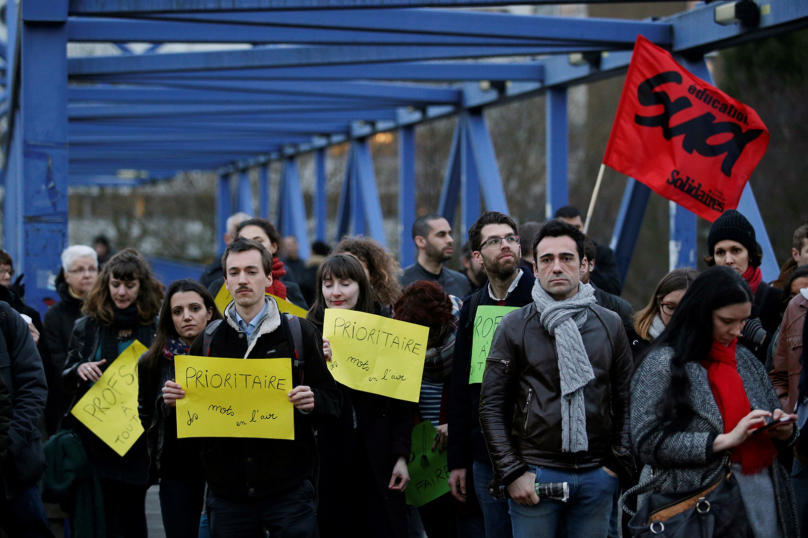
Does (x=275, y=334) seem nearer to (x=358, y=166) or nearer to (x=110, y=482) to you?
(x=110, y=482)

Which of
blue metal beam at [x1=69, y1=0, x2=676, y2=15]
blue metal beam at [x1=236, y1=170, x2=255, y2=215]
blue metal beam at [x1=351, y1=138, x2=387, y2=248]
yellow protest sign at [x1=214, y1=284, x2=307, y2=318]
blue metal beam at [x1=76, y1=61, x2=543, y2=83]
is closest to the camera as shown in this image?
yellow protest sign at [x1=214, y1=284, x2=307, y2=318]

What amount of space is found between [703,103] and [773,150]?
17355 mm

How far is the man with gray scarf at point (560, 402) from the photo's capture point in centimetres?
362

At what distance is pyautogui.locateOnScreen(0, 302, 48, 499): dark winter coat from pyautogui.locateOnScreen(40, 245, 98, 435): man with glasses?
155 cm

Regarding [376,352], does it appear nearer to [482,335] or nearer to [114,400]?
[482,335]

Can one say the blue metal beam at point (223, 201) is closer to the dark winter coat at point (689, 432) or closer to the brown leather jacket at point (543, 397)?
the brown leather jacket at point (543, 397)

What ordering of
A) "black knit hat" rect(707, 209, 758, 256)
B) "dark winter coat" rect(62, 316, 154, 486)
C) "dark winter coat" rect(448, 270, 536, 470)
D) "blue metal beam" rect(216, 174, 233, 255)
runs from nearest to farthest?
"dark winter coat" rect(448, 270, 536, 470) < "black knit hat" rect(707, 209, 758, 256) < "dark winter coat" rect(62, 316, 154, 486) < "blue metal beam" rect(216, 174, 233, 255)

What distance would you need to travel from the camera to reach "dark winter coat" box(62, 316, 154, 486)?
17.3 feet

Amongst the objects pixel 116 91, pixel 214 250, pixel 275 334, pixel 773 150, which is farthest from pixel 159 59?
pixel 214 250

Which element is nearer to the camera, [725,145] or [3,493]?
[3,493]

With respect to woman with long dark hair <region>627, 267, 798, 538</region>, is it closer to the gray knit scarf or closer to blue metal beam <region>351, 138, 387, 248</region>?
the gray knit scarf

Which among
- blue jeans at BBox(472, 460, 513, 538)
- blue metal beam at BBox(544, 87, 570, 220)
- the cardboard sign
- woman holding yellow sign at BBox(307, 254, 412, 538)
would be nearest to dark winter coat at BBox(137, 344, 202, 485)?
woman holding yellow sign at BBox(307, 254, 412, 538)

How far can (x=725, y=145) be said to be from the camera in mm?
6371

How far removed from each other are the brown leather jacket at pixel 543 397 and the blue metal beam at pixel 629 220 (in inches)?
211
